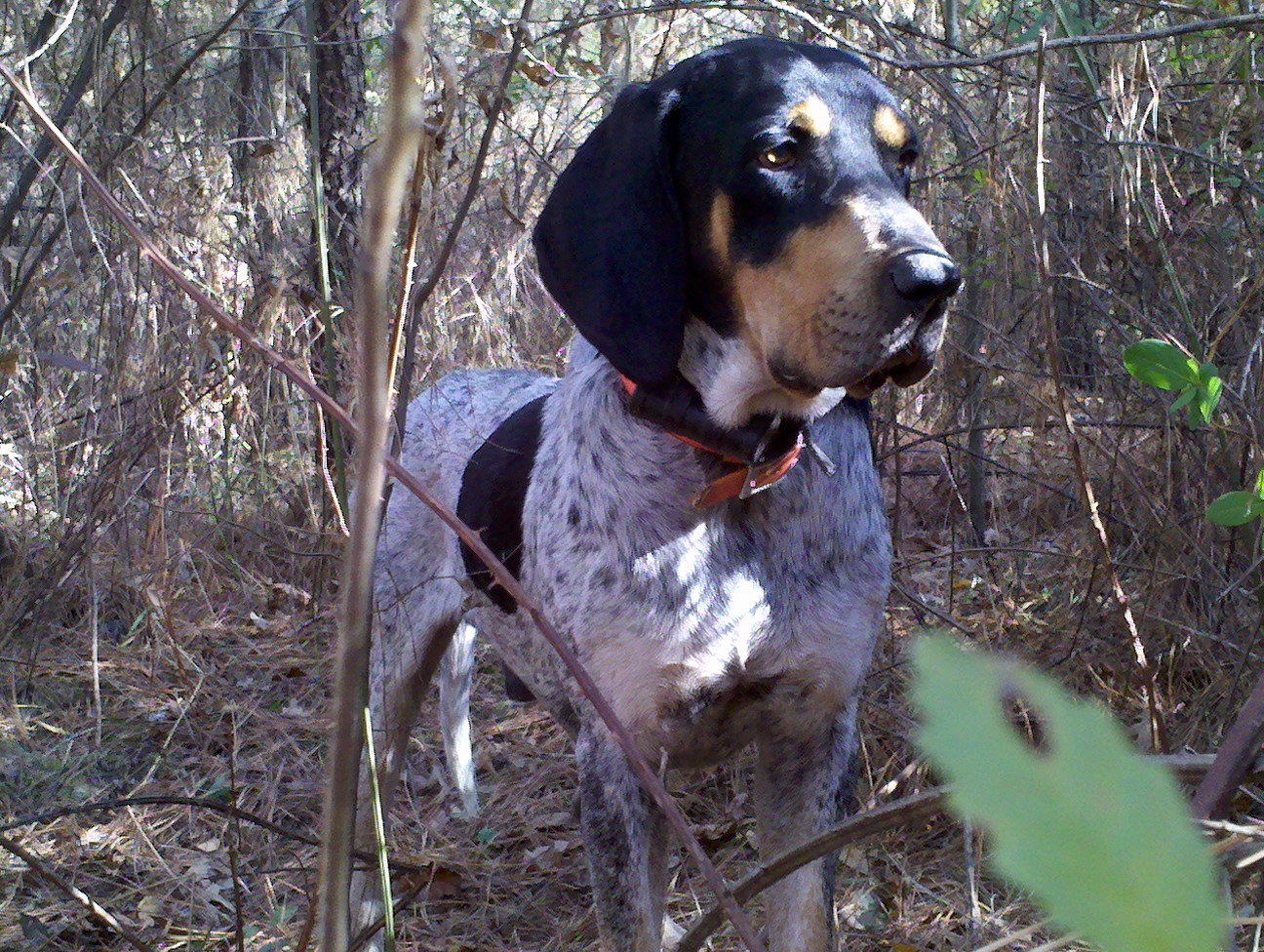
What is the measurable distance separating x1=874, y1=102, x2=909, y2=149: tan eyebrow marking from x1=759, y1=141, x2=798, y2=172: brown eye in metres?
0.25

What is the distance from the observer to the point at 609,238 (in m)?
2.51

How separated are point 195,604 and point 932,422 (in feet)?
10.3

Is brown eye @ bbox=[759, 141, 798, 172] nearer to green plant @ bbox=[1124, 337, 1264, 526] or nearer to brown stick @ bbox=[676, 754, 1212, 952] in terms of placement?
green plant @ bbox=[1124, 337, 1264, 526]

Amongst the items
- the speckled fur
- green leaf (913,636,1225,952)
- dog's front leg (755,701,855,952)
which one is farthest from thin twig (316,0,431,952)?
dog's front leg (755,701,855,952)

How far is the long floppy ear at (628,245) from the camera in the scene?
247 cm

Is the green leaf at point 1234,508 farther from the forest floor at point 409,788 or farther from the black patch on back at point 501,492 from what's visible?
the black patch on back at point 501,492

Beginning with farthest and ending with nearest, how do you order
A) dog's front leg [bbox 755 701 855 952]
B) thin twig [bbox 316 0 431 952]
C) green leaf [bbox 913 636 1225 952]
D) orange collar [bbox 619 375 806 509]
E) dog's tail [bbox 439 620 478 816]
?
dog's tail [bbox 439 620 478 816] → dog's front leg [bbox 755 701 855 952] → orange collar [bbox 619 375 806 509] → thin twig [bbox 316 0 431 952] → green leaf [bbox 913 636 1225 952]

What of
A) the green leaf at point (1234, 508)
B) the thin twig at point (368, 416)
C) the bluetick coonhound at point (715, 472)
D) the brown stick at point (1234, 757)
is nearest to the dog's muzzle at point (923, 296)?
the bluetick coonhound at point (715, 472)

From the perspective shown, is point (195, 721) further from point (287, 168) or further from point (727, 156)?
point (727, 156)

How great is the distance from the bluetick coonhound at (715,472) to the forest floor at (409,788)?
33 cm

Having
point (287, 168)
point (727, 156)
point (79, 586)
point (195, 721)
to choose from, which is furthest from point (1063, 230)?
point (79, 586)

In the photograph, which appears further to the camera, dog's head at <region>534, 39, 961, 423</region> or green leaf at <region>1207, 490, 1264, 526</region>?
dog's head at <region>534, 39, 961, 423</region>

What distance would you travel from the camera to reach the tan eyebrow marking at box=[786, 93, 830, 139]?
94.1 inches

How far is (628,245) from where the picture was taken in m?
2.49
